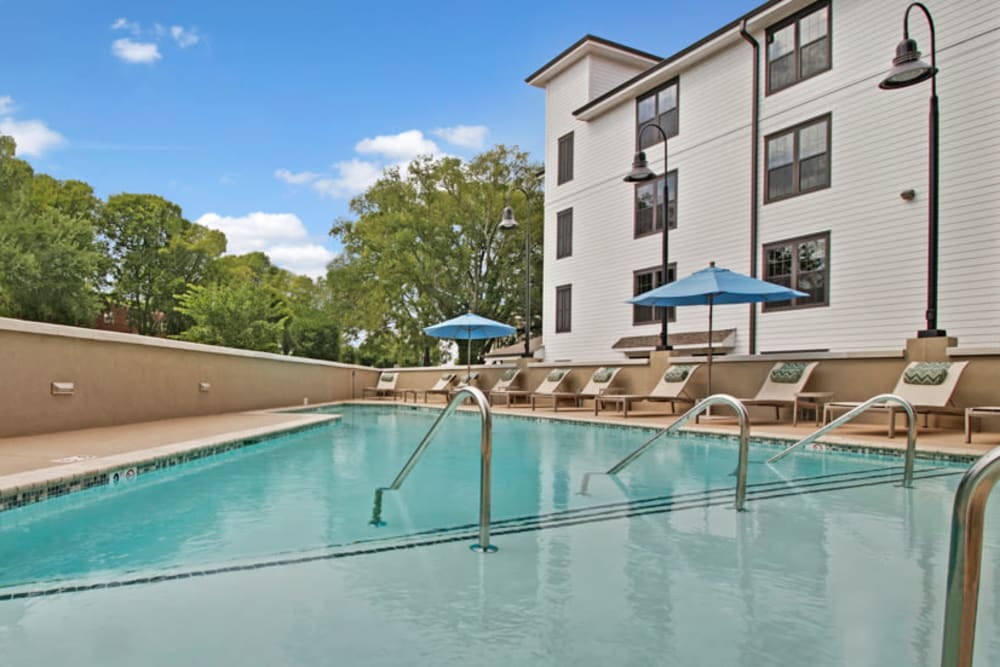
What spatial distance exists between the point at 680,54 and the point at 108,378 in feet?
44.3

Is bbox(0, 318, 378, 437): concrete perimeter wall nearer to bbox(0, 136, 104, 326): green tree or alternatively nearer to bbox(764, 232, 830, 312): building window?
bbox(764, 232, 830, 312): building window

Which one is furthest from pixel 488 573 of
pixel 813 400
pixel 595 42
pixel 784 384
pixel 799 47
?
pixel 595 42

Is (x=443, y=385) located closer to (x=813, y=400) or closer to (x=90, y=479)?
(x=813, y=400)

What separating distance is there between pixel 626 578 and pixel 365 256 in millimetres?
26858

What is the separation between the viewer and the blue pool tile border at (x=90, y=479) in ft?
13.6

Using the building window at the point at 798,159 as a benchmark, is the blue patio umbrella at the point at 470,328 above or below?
below

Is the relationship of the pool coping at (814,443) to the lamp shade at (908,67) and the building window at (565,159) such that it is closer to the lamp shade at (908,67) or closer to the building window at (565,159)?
the lamp shade at (908,67)

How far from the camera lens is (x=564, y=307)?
62.0 ft

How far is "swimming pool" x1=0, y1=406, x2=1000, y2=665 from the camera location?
2240 mm

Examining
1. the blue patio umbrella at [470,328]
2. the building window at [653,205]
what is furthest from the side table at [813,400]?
the blue patio umbrella at [470,328]

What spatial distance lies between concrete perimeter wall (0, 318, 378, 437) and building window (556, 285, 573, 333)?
8.59 meters

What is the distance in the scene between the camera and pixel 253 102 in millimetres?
23297

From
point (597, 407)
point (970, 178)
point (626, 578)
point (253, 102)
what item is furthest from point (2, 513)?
point (253, 102)

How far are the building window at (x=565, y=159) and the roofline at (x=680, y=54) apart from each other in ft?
3.70
